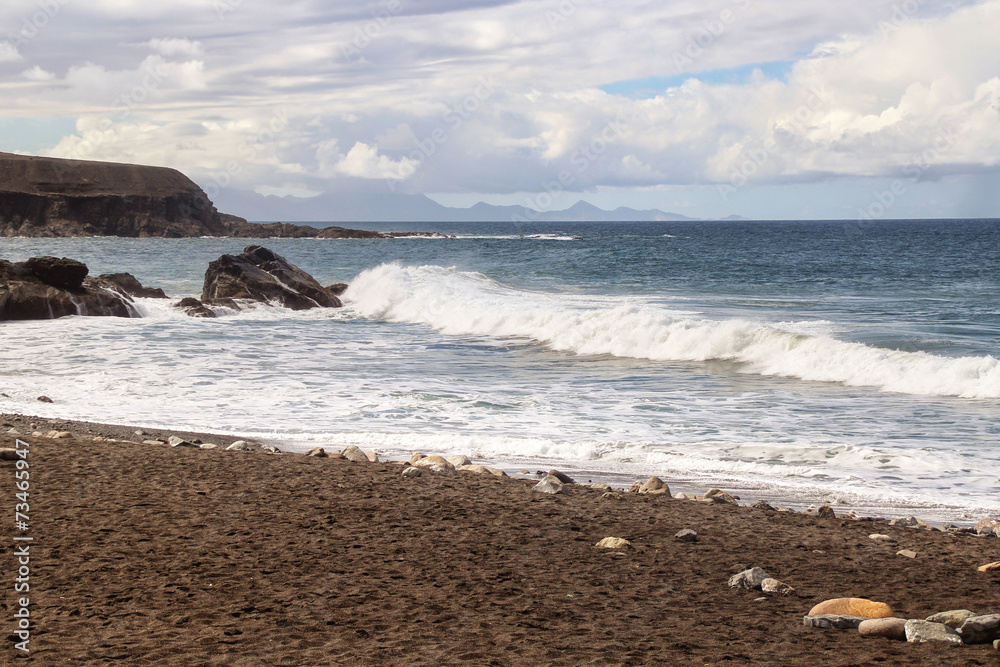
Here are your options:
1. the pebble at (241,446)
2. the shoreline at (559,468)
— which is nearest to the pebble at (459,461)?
the shoreline at (559,468)

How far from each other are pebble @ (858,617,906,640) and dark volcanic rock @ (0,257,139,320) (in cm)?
2204

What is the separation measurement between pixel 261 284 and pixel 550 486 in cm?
2201

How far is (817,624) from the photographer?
4.36 metres

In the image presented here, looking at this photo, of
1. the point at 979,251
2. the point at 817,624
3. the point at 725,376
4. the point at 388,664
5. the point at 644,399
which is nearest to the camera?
the point at 388,664

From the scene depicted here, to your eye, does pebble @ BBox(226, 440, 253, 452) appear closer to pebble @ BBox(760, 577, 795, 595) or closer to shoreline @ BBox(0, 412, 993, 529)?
shoreline @ BBox(0, 412, 993, 529)

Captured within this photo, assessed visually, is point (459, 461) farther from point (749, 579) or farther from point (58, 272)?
point (58, 272)

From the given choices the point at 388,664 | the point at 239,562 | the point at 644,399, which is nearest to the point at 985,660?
the point at 388,664

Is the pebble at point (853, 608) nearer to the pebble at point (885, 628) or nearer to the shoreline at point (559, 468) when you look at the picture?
the pebble at point (885, 628)

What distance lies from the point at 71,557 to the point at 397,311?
867 inches

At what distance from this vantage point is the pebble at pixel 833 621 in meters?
4.34

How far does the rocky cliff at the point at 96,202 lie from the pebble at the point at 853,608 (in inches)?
4520

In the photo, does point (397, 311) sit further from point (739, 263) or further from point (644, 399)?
point (739, 263)

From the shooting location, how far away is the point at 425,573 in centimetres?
501

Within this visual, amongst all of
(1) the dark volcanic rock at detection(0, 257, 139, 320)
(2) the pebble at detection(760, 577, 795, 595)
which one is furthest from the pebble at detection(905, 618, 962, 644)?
(1) the dark volcanic rock at detection(0, 257, 139, 320)
